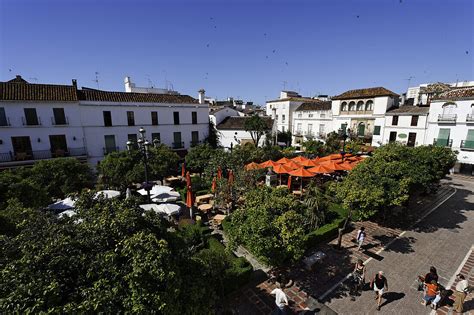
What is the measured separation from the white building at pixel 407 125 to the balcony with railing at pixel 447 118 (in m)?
1.56

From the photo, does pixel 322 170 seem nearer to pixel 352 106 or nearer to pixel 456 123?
pixel 456 123

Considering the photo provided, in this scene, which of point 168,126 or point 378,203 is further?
point 168,126

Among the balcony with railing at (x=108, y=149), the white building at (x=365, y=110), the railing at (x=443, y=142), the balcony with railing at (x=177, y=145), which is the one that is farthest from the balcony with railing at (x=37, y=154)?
the railing at (x=443, y=142)

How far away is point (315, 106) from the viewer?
40281mm

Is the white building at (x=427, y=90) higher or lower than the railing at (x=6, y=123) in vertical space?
higher

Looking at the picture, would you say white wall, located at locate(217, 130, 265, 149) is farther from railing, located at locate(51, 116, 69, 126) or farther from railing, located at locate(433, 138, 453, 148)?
railing, located at locate(433, 138, 453, 148)

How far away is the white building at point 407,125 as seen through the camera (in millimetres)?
28016

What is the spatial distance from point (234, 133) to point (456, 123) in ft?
88.4

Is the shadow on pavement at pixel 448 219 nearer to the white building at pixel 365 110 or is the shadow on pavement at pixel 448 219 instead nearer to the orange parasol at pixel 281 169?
the orange parasol at pixel 281 169

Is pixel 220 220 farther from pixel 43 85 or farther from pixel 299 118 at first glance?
pixel 299 118

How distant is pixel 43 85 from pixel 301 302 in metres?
29.6

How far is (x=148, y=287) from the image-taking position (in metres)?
4.10

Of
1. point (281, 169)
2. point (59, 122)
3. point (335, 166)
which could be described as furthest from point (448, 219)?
point (59, 122)

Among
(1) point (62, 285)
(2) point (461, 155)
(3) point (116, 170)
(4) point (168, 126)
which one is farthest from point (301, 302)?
(2) point (461, 155)
